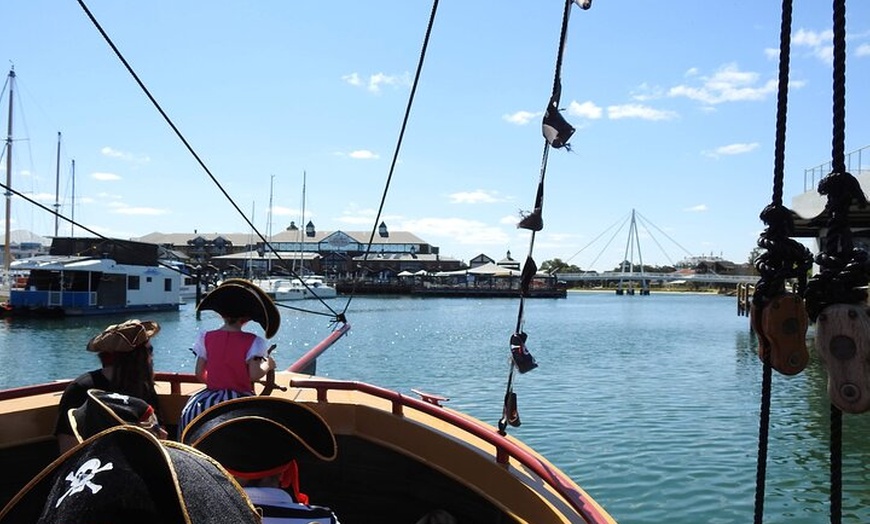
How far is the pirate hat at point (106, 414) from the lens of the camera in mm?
2551

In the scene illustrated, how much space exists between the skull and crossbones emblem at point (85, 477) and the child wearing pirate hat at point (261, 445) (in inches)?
35.7

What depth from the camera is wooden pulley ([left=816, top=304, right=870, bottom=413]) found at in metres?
1.70

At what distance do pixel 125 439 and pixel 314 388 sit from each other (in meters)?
3.16

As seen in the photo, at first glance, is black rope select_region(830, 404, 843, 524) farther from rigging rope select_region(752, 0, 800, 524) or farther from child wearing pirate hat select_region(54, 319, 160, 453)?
child wearing pirate hat select_region(54, 319, 160, 453)

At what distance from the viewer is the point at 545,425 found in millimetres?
10430

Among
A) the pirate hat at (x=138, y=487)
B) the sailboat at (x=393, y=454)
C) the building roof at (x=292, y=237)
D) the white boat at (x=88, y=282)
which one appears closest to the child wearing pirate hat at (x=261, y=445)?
the pirate hat at (x=138, y=487)

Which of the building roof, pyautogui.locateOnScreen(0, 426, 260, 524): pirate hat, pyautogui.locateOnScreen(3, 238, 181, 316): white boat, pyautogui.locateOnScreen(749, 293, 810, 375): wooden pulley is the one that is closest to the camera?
pyautogui.locateOnScreen(0, 426, 260, 524): pirate hat

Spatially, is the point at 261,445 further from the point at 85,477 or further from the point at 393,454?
the point at 393,454

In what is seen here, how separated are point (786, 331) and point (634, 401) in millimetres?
11157

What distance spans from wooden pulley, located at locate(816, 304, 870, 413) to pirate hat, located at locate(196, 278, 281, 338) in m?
2.64

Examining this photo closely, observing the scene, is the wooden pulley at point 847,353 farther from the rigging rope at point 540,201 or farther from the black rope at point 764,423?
the rigging rope at point 540,201

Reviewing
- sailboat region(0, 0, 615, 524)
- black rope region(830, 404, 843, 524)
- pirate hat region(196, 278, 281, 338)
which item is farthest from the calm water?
black rope region(830, 404, 843, 524)

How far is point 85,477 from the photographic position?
994 mm

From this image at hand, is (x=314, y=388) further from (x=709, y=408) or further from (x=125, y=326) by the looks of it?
(x=709, y=408)
